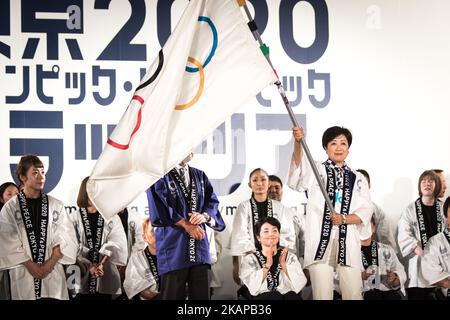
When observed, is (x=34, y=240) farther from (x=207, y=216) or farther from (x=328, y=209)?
(x=328, y=209)

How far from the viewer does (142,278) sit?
5.92 meters

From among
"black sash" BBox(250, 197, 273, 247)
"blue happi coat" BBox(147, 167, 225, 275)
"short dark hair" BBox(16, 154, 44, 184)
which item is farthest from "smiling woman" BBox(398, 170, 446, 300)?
"short dark hair" BBox(16, 154, 44, 184)

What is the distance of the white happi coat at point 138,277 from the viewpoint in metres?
5.89

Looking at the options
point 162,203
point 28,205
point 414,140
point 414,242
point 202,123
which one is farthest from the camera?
point 414,140

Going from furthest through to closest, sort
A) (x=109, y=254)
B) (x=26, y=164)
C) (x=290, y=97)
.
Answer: (x=290, y=97) < (x=109, y=254) < (x=26, y=164)

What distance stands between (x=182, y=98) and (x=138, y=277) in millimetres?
1948

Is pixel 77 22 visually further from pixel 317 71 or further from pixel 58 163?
pixel 317 71

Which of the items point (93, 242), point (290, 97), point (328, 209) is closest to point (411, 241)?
point (328, 209)

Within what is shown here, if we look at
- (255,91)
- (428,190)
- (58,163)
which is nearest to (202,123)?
(255,91)

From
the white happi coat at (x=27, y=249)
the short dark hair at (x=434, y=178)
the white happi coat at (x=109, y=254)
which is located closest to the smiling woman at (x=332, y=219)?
the short dark hair at (x=434, y=178)

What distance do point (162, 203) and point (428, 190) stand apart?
237 cm

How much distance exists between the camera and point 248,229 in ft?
19.9

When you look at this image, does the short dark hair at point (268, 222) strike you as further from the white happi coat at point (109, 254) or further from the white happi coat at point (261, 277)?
the white happi coat at point (109, 254)

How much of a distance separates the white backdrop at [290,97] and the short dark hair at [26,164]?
52 centimetres
